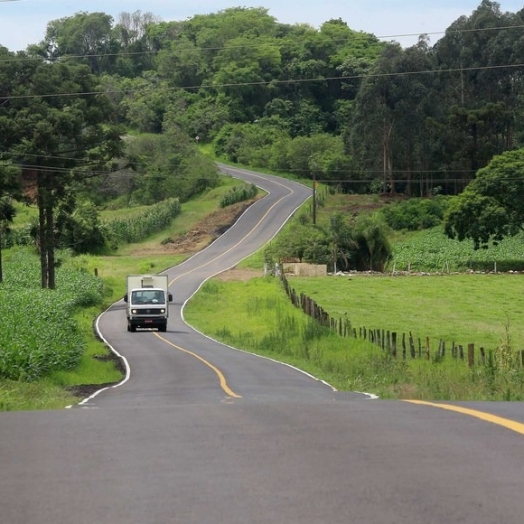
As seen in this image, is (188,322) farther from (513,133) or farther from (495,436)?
(513,133)

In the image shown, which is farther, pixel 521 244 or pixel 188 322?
pixel 521 244

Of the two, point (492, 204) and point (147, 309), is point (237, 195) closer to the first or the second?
point (492, 204)

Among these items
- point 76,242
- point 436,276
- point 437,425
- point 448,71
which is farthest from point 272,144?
point 437,425

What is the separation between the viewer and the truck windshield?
173 feet

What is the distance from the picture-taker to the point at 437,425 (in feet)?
31.4

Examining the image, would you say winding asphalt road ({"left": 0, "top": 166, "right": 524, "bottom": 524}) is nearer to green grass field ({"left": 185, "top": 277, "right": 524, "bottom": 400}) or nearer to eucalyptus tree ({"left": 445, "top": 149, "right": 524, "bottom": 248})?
green grass field ({"left": 185, "top": 277, "right": 524, "bottom": 400})

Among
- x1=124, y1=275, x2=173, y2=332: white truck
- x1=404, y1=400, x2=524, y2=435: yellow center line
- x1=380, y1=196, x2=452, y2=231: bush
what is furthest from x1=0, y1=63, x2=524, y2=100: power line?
x1=404, y1=400, x2=524, y2=435: yellow center line

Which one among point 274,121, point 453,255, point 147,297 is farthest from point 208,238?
point 274,121

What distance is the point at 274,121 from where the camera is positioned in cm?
14662

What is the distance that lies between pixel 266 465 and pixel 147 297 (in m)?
45.5

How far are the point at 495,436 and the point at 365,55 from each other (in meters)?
158

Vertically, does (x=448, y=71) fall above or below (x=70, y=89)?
above

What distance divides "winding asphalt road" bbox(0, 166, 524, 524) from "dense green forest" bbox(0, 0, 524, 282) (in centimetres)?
4421

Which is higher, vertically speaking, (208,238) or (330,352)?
(208,238)
